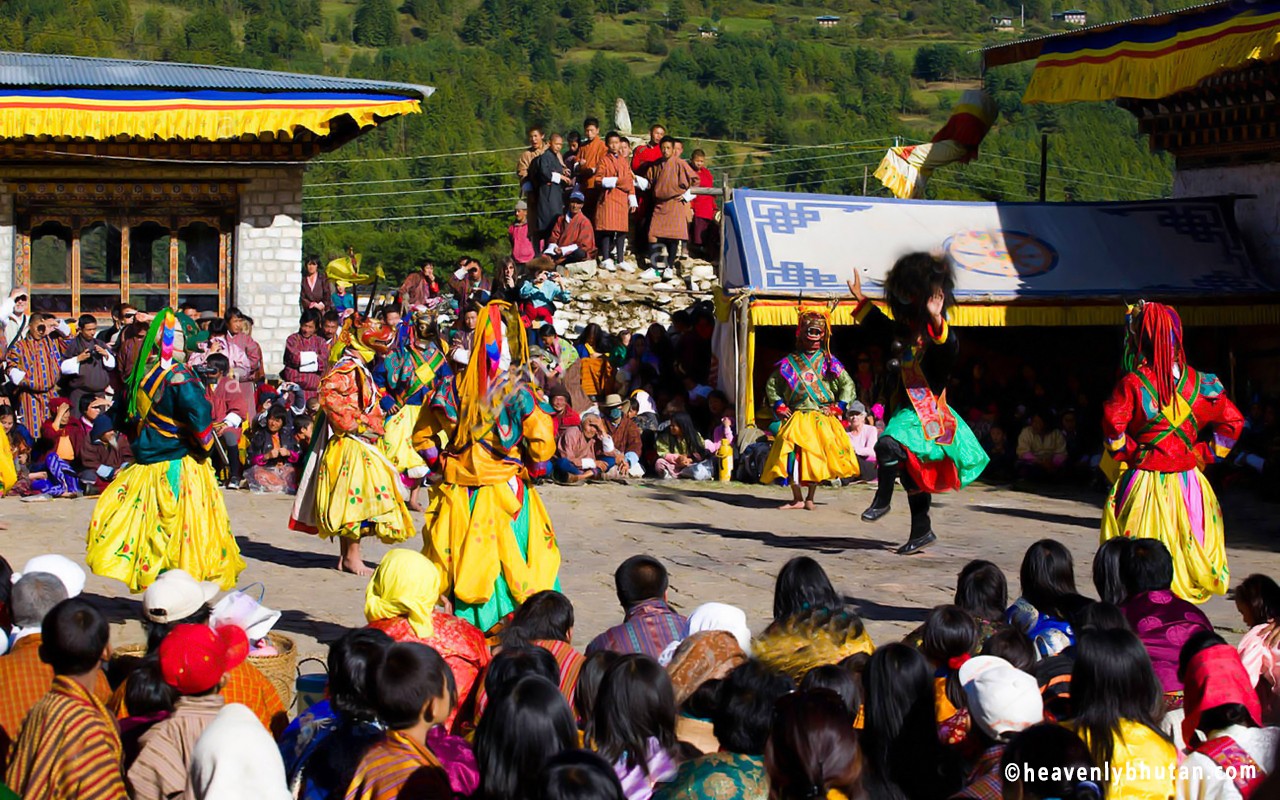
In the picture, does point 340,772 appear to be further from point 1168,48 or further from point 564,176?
point 564,176

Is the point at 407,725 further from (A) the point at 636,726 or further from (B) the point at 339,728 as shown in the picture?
(A) the point at 636,726

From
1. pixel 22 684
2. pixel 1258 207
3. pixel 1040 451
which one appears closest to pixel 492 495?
pixel 22 684

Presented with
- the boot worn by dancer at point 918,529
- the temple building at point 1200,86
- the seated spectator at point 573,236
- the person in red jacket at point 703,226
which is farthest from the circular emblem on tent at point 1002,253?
the boot worn by dancer at point 918,529

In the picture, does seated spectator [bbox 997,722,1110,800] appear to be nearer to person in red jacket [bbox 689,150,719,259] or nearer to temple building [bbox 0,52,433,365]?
temple building [bbox 0,52,433,365]

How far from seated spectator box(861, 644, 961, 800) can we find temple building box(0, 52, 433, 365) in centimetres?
1397

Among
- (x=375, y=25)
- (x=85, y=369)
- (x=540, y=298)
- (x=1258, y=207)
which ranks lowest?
(x=85, y=369)

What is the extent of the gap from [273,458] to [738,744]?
10294 mm

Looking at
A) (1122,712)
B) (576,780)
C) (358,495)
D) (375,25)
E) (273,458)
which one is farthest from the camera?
(375,25)

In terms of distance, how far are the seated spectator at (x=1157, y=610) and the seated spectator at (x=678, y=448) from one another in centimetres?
934

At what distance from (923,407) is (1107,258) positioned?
6.89 m

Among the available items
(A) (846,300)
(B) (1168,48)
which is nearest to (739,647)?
(A) (846,300)

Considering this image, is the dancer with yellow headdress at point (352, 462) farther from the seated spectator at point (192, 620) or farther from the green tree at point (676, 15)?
the green tree at point (676, 15)

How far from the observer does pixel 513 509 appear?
7.62 m

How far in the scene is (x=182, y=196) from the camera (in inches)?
708
